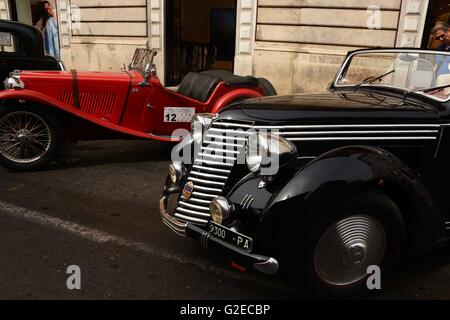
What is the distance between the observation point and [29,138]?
4.85 meters

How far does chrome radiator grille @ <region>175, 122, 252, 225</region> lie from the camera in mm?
2691

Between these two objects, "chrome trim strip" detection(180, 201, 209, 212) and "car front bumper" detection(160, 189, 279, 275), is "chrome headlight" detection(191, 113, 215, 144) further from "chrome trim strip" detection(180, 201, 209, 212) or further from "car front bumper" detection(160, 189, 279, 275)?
"car front bumper" detection(160, 189, 279, 275)

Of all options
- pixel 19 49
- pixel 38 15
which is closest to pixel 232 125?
pixel 19 49

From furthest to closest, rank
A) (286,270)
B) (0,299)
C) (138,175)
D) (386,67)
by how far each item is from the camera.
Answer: (138,175) < (386,67) < (0,299) < (286,270)

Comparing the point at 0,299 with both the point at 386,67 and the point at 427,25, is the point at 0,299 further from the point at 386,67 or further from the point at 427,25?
the point at 427,25

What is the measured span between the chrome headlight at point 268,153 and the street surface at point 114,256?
0.83 meters

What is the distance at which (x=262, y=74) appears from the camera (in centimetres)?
1000

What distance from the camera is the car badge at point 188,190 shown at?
2.77m

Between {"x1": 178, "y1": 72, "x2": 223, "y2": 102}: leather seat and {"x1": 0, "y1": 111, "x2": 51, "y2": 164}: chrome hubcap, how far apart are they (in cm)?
199

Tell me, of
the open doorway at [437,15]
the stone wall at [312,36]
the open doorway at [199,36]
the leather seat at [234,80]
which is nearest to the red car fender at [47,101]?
the leather seat at [234,80]

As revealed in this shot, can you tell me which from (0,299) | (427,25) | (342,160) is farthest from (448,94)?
(427,25)

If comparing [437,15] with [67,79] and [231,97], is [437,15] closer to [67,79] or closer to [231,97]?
[231,97]

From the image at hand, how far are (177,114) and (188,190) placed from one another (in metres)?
2.84
